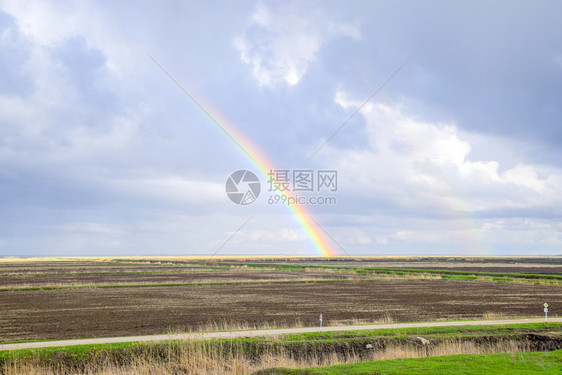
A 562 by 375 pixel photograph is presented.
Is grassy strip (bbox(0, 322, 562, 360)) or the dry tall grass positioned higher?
grassy strip (bbox(0, 322, 562, 360))

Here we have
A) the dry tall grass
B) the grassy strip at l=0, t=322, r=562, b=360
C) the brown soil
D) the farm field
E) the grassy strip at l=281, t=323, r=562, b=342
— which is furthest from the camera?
the brown soil

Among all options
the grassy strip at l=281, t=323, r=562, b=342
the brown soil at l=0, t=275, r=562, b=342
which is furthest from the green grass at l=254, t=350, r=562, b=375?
the brown soil at l=0, t=275, r=562, b=342

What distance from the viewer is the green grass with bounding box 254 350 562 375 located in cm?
1333

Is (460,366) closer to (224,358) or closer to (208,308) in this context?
(224,358)

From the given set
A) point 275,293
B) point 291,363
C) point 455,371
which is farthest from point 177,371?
point 275,293

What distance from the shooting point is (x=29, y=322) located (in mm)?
28953

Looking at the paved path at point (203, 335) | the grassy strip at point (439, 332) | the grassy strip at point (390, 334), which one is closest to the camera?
the grassy strip at point (390, 334)

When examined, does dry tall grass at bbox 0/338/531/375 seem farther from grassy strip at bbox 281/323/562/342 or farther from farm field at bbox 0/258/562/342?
farm field at bbox 0/258/562/342

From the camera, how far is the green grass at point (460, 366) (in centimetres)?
1333

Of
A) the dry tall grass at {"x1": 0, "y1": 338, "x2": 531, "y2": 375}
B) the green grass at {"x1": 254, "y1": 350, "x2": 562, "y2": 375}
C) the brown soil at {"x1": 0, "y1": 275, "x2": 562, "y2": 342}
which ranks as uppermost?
the green grass at {"x1": 254, "y1": 350, "x2": 562, "y2": 375}

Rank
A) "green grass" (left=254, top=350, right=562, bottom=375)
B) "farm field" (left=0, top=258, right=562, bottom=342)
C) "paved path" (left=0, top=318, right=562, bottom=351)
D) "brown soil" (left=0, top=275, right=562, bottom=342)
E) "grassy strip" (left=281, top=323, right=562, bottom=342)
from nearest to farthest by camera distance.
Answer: "green grass" (left=254, top=350, right=562, bottom=375) → "paved path" (left=0, top=318, right=562, bottom=351) → "grassy strip" (left=281, top=323, right=562, bottom=342) → "farm field" (left=0, top=258, right=562, bottom=342) → "brown soil" (left=0, top=275, right=562, bottom=342)

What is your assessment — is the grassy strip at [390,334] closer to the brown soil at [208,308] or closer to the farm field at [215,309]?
the farm field at [215,309]

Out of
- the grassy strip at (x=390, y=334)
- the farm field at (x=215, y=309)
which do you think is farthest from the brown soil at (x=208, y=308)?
the grassy strip at (x=390, y=334)

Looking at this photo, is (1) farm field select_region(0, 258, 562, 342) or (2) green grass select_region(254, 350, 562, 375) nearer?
(2) green grass select_region(254, 350, 562, 375)
